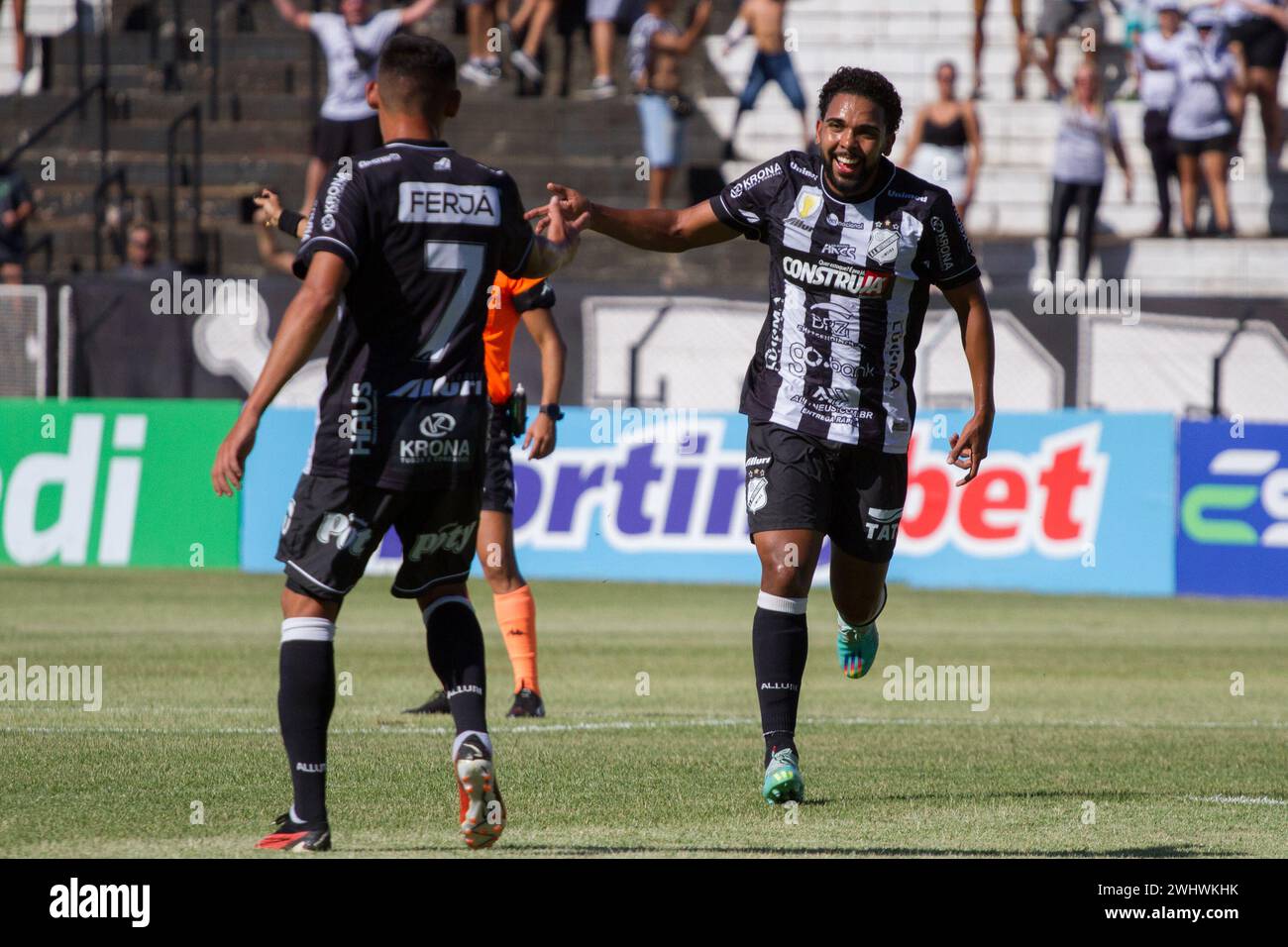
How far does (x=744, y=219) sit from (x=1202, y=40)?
15.6m

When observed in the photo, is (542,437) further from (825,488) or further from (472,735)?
(472,735)

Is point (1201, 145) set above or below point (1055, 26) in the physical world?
below

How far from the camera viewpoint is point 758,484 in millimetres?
7738

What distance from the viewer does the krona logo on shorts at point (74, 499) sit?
1889cm

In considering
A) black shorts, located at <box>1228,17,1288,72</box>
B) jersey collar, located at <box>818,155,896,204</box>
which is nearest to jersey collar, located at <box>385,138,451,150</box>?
jersey collar, located at <box>818,155,896,204</box>

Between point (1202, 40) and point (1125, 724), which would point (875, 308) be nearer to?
point (1125, 724)

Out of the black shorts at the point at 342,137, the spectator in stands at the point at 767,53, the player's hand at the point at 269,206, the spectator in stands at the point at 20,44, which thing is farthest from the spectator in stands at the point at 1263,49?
the player's hand at the point at 269,206

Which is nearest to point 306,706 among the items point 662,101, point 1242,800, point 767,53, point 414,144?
point 414,144

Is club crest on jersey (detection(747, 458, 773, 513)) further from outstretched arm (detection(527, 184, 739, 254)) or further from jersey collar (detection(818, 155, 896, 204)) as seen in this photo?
jersey collar (detection(818, 155, 896, 204))

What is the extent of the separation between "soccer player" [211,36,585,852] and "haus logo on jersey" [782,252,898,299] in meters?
1.61

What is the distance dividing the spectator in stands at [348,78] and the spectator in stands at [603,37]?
309cm

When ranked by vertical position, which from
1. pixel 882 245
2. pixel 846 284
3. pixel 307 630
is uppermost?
pixel 882 245

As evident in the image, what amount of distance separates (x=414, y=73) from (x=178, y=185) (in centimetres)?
1977

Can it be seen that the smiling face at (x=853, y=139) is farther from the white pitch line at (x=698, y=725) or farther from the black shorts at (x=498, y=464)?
the white pitch line at (x=698, y=725)
